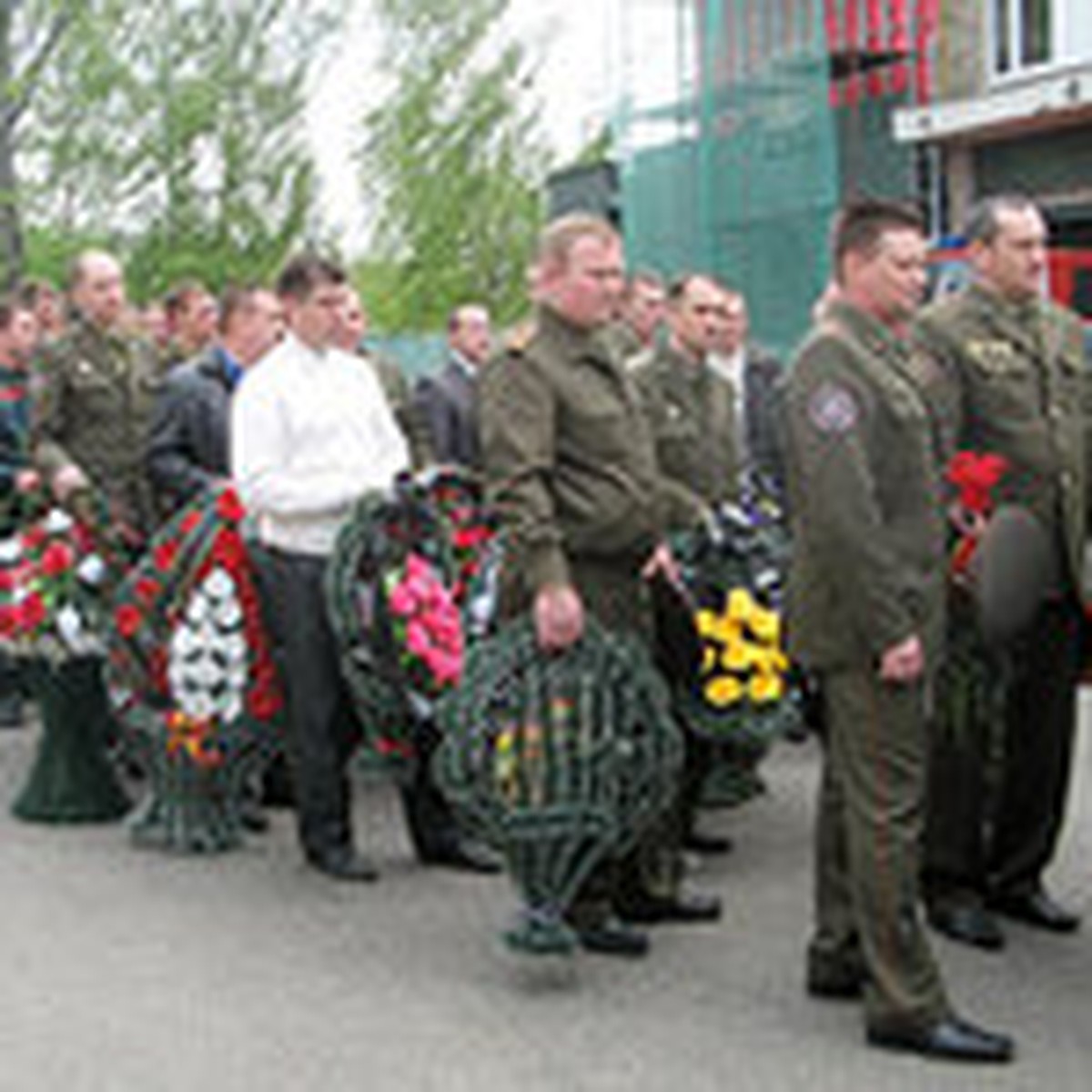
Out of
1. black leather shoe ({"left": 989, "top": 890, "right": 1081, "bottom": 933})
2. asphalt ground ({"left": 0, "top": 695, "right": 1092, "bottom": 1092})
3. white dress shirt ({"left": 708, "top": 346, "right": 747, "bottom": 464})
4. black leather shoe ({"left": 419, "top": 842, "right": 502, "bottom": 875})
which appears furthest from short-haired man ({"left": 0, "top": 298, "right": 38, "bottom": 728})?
black leather shoe ({"left": 989, "top": 890, "right": 1081, "bottom": 933})

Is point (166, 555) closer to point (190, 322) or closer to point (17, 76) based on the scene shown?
point (190, 322)

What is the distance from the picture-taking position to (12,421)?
980cm

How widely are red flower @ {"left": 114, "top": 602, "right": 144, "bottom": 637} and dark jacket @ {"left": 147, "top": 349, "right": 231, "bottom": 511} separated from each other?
70 centimetres

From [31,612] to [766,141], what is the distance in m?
14.7

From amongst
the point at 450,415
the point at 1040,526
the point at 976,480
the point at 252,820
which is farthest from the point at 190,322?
the point at 1040,526

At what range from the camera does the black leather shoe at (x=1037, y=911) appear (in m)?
6.02

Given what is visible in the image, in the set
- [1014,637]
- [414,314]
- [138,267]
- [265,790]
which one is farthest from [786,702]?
[414,314]

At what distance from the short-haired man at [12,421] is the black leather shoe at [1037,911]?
464 centimetres

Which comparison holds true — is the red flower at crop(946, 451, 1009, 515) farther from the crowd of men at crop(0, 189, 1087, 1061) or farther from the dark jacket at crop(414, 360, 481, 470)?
the dark jacket at crop(414, 360, 481, 470)

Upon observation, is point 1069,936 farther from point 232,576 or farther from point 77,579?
point 77,579

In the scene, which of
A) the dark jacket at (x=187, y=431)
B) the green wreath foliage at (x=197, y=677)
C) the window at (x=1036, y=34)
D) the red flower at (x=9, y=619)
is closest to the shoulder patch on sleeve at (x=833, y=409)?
the green wreath foliage at (x=197, y=677)

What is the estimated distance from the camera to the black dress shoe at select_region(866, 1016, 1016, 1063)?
4.86 metres

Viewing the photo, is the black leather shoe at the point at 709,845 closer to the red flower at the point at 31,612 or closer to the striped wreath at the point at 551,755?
the striped wreath at the point at 551,755

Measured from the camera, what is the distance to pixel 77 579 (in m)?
7.86
